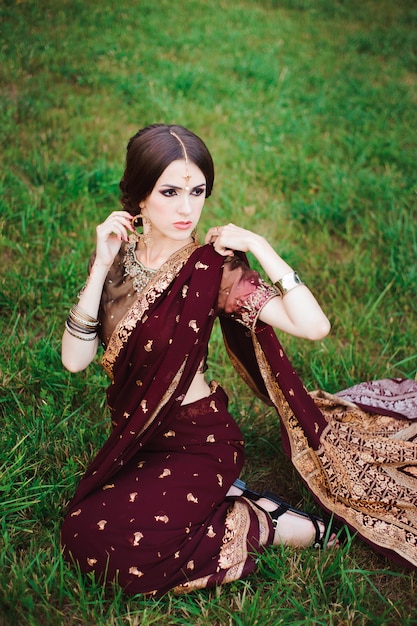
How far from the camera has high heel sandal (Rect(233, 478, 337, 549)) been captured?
2.77 metres

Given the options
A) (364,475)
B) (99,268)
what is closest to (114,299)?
(99,268)

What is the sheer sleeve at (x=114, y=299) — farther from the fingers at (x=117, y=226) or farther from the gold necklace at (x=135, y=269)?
the fingers at (x=117, y=226)

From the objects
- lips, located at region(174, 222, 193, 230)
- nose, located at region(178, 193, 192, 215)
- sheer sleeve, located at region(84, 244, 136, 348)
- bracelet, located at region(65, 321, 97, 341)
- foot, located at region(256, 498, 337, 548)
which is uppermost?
nose, located at region(178, 193, 192, 215)

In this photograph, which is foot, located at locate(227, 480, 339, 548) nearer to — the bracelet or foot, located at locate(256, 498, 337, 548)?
foot, located at locate(256, 498, 337, 548)

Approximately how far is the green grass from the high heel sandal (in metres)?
0.12

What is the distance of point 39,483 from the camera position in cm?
285

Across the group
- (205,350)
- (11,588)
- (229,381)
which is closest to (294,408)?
(205,350)

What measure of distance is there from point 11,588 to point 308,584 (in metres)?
1.15

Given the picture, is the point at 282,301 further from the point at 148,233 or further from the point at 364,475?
the point at 364,475

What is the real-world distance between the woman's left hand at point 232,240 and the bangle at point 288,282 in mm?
182

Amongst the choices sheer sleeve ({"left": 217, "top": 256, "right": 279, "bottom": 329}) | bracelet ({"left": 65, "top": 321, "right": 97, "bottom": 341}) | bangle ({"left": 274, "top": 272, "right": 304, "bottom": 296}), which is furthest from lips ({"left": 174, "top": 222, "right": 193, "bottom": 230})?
bracelet ({"left": 65, "top": 321, "right": 97, "bottom": 341})

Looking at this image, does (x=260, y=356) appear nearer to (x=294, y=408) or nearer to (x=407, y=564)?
(x=294, y=408)

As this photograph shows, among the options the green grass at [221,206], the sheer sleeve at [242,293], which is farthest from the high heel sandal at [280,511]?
the sheer sleeve at [242,293]

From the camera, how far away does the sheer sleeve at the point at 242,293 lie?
2.44m
